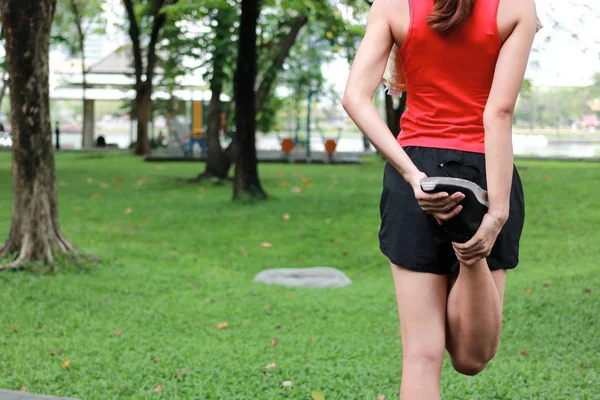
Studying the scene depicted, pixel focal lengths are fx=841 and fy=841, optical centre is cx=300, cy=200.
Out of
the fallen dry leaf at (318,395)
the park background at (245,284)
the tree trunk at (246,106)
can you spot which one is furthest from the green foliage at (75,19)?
the fallen dry leaf at (318,395)

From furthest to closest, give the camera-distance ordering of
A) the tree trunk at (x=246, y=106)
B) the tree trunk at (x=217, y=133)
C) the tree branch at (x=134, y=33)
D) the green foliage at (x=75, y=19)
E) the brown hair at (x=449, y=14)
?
the green foliage at (x=75, y=19)
the tree branch at (x=134, y=33)
the tree trunk at (x=217, y=133)
the tree trunk at (x=246, y=106)
the brown hair at (x=449, y=14)

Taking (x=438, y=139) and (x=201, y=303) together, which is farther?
(x=201, y=303)

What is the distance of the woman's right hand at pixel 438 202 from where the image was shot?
2203 mm

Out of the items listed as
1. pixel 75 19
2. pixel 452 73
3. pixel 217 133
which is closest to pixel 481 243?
pixel 452 73

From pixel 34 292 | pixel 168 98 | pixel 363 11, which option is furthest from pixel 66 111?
pixel 34 292

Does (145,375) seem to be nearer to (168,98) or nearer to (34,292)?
(34,292)

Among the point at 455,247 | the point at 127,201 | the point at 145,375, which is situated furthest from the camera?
the point at 127,201

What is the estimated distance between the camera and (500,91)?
2346mm

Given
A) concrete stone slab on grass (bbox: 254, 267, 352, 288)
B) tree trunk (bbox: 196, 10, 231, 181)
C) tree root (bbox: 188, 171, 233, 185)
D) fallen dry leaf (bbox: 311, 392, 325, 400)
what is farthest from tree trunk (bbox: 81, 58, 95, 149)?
fallen dry leaf (bbox: 311, 392, 325, 400)

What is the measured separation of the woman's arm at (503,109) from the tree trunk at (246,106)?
36.1ft

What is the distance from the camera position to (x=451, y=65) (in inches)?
94.4

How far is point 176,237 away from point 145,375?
5.90 m

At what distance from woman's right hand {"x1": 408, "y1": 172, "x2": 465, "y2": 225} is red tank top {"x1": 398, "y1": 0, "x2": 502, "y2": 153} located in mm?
179

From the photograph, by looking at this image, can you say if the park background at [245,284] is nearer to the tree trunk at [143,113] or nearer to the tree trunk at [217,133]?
the tree trunk at [217,133]
